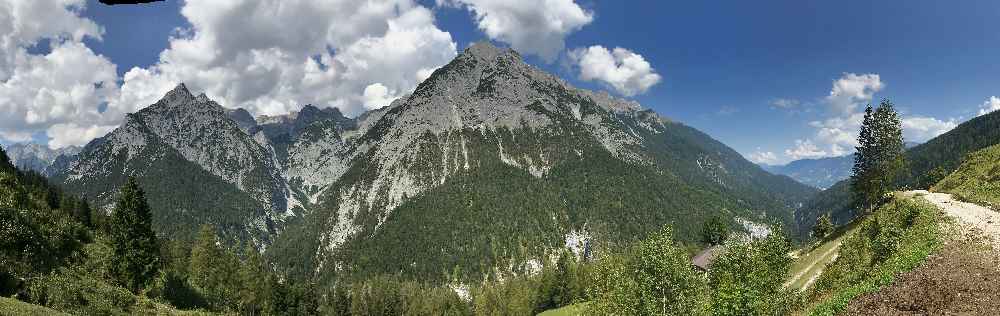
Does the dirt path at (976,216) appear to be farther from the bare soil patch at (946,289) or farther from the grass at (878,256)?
the bare soil patch at (946,289)

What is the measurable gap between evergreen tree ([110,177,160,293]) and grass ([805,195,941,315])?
7795cm

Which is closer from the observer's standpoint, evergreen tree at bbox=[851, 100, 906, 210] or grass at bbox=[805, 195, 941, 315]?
grass at bbox=[805, 195, 941, 315]

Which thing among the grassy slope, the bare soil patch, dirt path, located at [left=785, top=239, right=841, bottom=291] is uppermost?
the grassy slope

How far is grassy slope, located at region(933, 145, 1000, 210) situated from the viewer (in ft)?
192

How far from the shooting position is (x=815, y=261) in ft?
230

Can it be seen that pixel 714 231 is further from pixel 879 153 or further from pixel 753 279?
pixel 753 279

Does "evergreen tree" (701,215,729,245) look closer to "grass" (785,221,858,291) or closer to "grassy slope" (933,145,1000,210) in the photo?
"grass" (785,221,858,291)

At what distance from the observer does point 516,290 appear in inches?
6314

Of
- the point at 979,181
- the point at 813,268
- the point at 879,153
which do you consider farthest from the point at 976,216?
the point at 879,153

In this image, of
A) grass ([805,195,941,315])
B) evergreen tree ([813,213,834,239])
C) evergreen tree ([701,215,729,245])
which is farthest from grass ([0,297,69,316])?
evergreen tree ([701,215,729,245])

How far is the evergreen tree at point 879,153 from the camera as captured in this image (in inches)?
3189

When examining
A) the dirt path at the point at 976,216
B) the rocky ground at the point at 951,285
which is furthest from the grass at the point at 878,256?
the dirt path at the point at 976,216

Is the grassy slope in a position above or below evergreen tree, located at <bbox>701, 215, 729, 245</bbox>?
above

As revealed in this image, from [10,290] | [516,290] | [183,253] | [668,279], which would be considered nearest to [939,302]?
[668,279]
